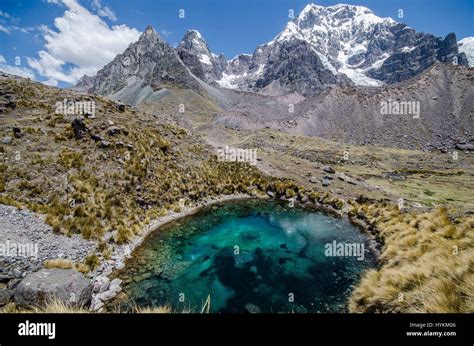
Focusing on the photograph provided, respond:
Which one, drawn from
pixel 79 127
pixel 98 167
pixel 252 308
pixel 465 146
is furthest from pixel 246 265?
pixel 465 146

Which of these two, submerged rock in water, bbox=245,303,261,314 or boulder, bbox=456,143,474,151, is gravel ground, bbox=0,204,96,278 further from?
boulder, bbox=456,143,474,151

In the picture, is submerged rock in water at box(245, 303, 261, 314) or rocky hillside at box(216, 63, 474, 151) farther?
rocky hillside at box(216, 63, 474, 151)

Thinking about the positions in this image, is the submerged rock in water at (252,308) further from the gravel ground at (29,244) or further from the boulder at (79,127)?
the boulder at (79,127)

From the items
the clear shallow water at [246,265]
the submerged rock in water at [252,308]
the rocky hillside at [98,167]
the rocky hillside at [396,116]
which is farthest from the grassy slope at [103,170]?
the rocky hillside at [396,116]

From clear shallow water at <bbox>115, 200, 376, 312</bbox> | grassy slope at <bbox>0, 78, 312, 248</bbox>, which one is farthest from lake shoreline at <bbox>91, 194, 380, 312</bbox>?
grassy slope at <bbox>0, 78, 312, 248</bbox>
